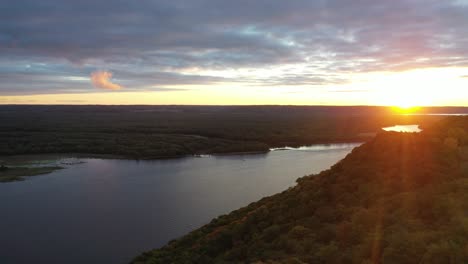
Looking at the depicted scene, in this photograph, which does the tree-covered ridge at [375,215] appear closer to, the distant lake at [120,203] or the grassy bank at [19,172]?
the distant lake at [120,203]

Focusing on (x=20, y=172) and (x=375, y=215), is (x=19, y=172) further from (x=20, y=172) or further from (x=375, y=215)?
(x=375, y=215)

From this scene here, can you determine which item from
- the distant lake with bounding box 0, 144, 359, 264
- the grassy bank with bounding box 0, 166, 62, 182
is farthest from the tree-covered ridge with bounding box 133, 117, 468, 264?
the grassy bank with bounding box 0, 166, 62, 182

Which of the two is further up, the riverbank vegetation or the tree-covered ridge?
the tree-covered ridge

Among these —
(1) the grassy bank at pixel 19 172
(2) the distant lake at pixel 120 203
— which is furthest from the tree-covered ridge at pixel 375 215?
(1) the grassy bank at pixel 19 172

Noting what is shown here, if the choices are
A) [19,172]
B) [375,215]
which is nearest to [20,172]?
[19,172]

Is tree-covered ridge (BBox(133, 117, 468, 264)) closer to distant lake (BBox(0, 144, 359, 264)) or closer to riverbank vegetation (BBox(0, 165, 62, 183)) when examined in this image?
distant lake (BBox(0, 144, 359, 264))
